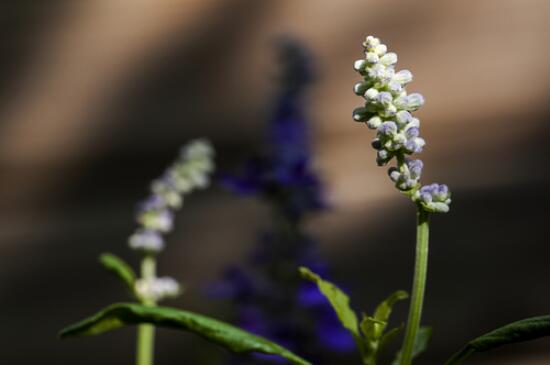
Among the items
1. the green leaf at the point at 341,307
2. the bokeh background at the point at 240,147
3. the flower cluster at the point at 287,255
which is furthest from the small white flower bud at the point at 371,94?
the bokeh background at the point at 240,147

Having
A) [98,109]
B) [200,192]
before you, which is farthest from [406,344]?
[98,109]

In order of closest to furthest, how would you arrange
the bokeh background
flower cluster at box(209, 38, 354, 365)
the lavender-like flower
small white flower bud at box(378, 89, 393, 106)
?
1. small white flower bud at box(378, 89, 393, 106)
2. the lavender-like flower
3. flower cluster at box(209, 38, 354, 365)
4. the bokeh background

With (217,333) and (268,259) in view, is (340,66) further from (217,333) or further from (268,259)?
(217,333)

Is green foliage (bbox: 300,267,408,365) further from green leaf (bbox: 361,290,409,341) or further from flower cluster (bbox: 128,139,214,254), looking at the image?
flower cluster (bbox: 128,139,214,254)

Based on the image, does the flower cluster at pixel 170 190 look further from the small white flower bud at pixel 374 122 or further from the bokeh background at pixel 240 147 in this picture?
the bokeh background at pixel 240 147

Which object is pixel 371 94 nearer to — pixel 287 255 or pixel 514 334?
pixel 514 334

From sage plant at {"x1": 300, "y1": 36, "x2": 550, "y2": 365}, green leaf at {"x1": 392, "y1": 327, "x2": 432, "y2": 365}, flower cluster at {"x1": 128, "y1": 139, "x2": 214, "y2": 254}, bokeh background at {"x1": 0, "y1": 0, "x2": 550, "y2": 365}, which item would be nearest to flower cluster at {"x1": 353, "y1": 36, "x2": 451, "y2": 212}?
sage plant at {"x1": 300, "y1": 36, "x2": 550, "y2": 365}

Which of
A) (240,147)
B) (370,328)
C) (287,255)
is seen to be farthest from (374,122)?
(240,147)
